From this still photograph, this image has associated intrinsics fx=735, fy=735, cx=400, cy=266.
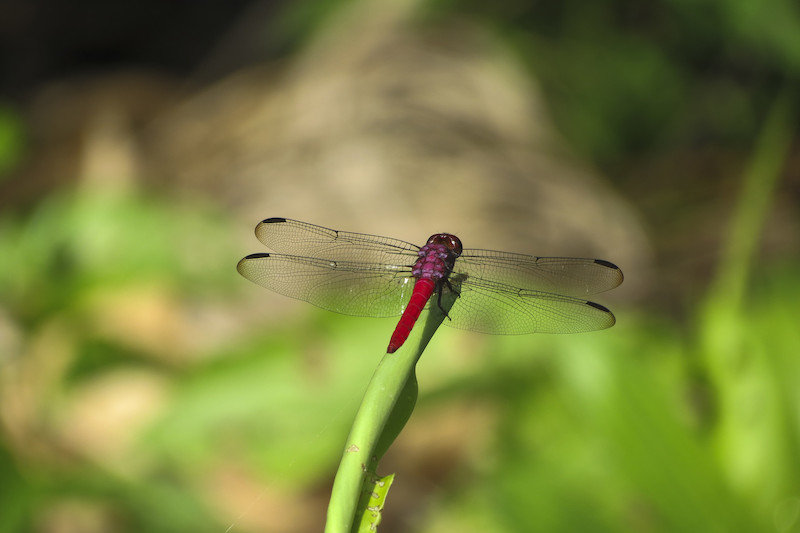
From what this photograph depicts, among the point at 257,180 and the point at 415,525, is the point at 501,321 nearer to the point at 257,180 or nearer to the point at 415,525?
the point at 415,525

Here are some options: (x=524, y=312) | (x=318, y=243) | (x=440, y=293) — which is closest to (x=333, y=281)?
(x=318, y=243)

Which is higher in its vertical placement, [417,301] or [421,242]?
[421,242]

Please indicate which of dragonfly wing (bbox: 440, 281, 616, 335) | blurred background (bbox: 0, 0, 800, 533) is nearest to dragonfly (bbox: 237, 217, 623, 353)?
dragonfly wing (bbox: 440, 281, 616, 335)

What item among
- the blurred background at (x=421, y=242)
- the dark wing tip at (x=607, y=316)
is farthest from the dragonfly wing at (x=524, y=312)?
the blurred background at (x=421, y=242)

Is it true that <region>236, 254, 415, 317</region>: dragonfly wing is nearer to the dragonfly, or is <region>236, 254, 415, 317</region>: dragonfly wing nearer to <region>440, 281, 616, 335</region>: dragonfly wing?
the dragonfly

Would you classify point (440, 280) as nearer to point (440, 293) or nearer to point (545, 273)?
point (440, 293)

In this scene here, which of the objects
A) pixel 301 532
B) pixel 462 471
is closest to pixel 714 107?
pixel 462 471
